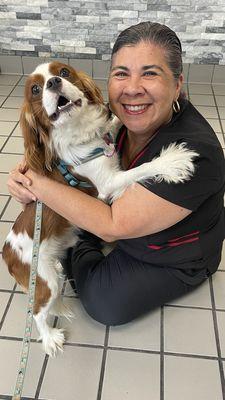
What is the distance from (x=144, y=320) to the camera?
1.76 m

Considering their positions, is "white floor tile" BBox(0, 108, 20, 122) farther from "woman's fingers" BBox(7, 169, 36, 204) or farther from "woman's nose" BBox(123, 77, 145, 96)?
"woman's nose" BBox(123, 77, 145, 96)

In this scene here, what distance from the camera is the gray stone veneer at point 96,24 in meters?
3.19

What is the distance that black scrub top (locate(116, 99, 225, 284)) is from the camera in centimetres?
139

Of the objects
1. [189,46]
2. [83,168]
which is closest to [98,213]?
[83,168]

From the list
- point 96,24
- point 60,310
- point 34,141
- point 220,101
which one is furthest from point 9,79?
point 60,310

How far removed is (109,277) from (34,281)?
40 cm

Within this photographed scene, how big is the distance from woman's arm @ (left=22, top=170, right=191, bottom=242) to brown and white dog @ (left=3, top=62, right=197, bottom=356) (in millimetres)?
71

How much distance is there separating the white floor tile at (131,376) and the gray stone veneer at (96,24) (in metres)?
2.57

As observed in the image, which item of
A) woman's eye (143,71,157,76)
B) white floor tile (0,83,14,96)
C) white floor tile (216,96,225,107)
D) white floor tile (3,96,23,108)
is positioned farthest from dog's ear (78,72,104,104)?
white floor tile (0,83,14,96)

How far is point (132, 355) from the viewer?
5.33 feet

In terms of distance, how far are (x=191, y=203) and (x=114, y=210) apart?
0.88 ft

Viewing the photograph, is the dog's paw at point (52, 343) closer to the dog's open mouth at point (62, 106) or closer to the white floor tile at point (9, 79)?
the dog's open mouth at point (62, 106)

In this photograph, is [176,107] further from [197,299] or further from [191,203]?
[197,299]

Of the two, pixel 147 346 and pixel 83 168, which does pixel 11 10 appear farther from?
pixel 147 346
